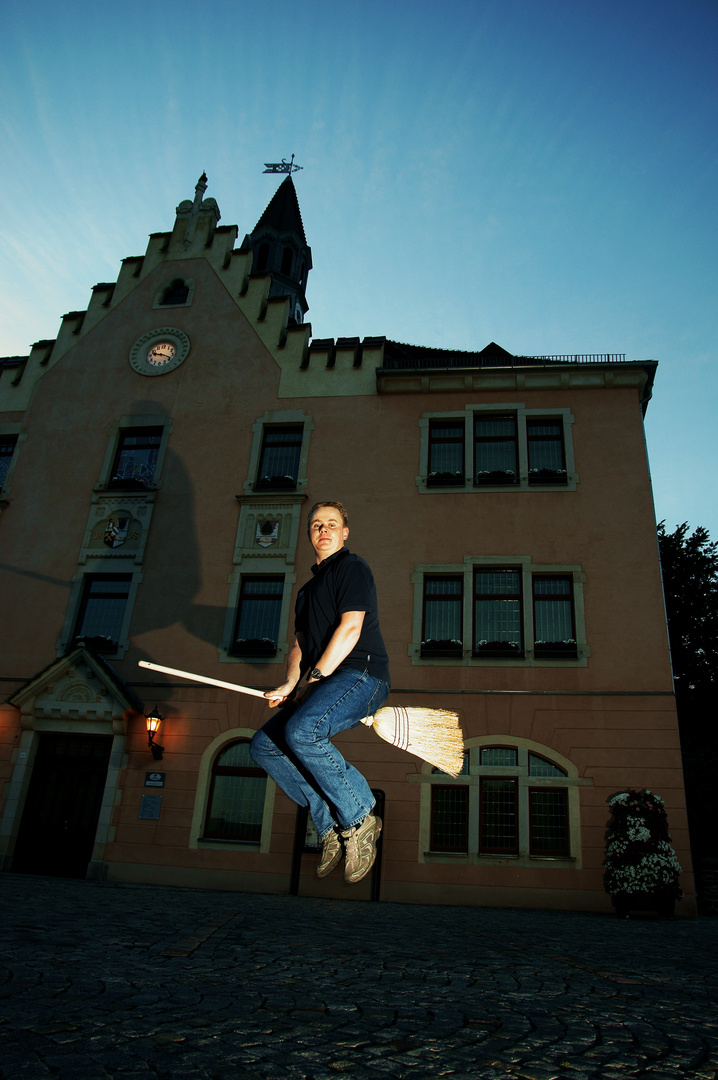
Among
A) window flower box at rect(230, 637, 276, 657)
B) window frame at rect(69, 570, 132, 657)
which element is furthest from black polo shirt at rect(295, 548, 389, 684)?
window frame at rect(69, 570, 132, 657)

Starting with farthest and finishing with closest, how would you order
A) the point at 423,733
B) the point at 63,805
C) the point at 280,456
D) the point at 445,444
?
the point at 280,456
the point at 445,444
the point at 63,805
the point at 423,733

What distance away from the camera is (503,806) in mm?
14500

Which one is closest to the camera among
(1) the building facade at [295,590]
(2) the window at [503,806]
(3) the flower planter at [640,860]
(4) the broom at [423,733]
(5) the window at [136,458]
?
(4) the broom at [423,733]

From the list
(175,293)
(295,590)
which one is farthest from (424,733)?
(175,293)

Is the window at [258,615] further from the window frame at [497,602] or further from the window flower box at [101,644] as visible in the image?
the window frame at [497,602]

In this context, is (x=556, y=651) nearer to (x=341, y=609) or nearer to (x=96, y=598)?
(x=96, y=598)

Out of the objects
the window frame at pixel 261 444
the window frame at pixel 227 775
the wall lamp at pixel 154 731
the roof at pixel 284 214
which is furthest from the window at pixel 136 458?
the roof at pixel 284 214

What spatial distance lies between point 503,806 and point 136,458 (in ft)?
39.8

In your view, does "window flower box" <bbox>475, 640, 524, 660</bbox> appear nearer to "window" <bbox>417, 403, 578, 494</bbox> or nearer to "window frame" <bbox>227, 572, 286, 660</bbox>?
"window" <bbox>417, 403, 578, 494</bbox>

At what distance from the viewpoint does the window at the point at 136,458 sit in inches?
736

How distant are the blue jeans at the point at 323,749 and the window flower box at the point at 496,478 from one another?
41.7ft

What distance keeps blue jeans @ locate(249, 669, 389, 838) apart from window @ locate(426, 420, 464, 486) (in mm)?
12732

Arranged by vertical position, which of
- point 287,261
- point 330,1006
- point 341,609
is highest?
point 287,261

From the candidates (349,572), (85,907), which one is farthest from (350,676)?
(85,907)
